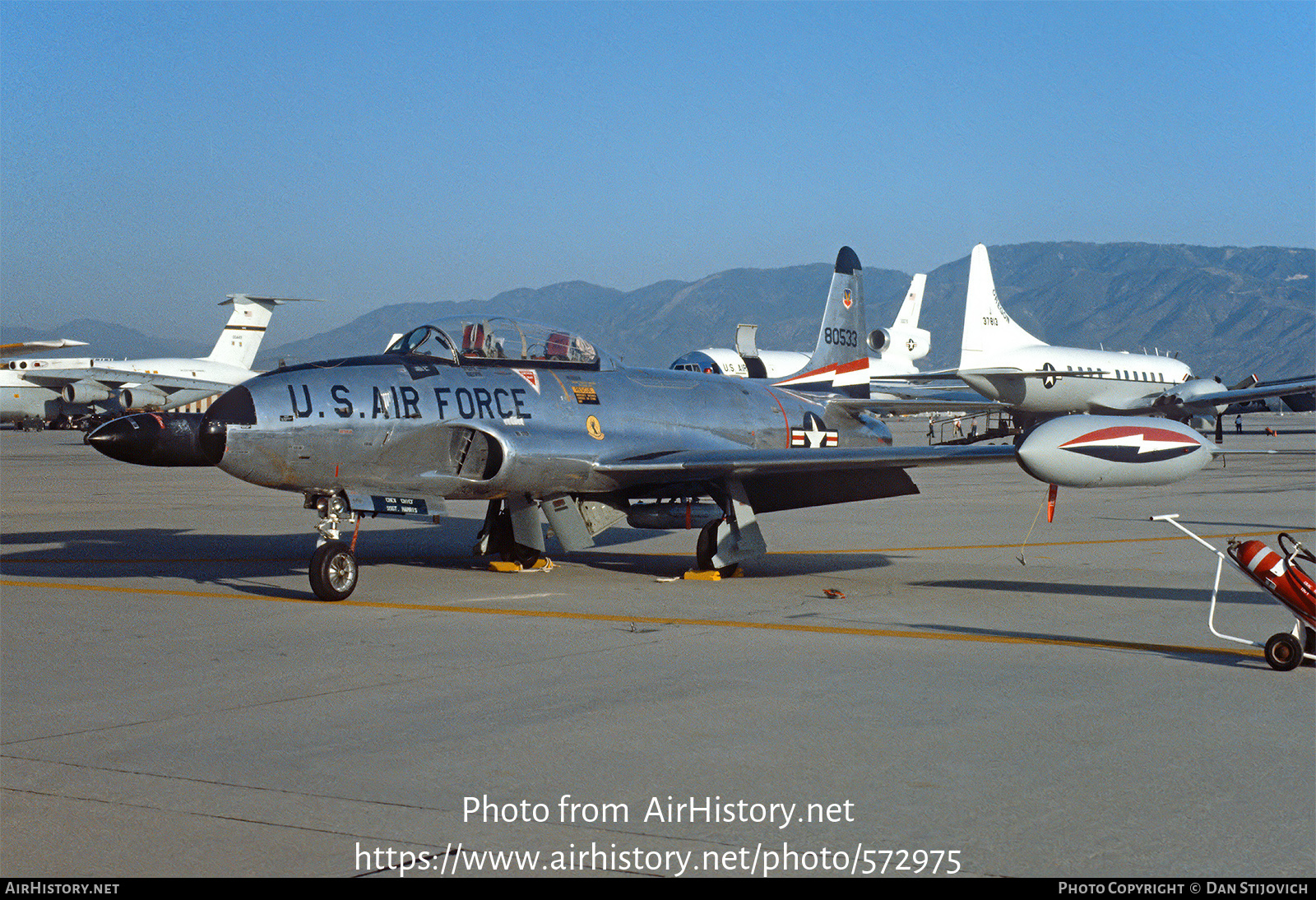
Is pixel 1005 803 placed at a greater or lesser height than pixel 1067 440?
lesser

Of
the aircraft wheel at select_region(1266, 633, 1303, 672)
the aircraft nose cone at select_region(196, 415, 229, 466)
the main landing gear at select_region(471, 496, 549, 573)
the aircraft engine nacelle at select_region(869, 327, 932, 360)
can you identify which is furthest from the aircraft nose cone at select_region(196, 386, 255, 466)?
the aircraft engine nacelle at select_region(869, 327, 932, 360)

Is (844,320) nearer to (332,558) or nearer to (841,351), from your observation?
(841,351)

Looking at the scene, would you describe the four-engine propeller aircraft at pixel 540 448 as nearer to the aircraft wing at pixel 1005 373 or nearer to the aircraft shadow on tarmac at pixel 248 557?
the aircraft shadow on tarmac at pixel 248 557

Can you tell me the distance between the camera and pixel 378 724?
6.56 meters

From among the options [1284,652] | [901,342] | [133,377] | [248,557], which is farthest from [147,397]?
[1284,652]

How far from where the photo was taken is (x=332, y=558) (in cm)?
1134

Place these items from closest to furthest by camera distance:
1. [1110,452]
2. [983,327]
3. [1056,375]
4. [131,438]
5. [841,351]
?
[1110,452]
[131,438]
[841,351]
[1056,375]
[983,327]

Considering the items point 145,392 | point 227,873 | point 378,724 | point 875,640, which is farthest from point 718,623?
point 145,392

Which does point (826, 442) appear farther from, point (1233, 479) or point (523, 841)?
point (1233, 479)

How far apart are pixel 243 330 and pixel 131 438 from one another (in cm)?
6914

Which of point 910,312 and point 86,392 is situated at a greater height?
point 910,312

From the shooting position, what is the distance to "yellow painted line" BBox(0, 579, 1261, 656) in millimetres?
8867

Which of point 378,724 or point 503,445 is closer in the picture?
point 378,724

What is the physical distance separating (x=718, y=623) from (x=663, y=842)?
5460 millimetres
